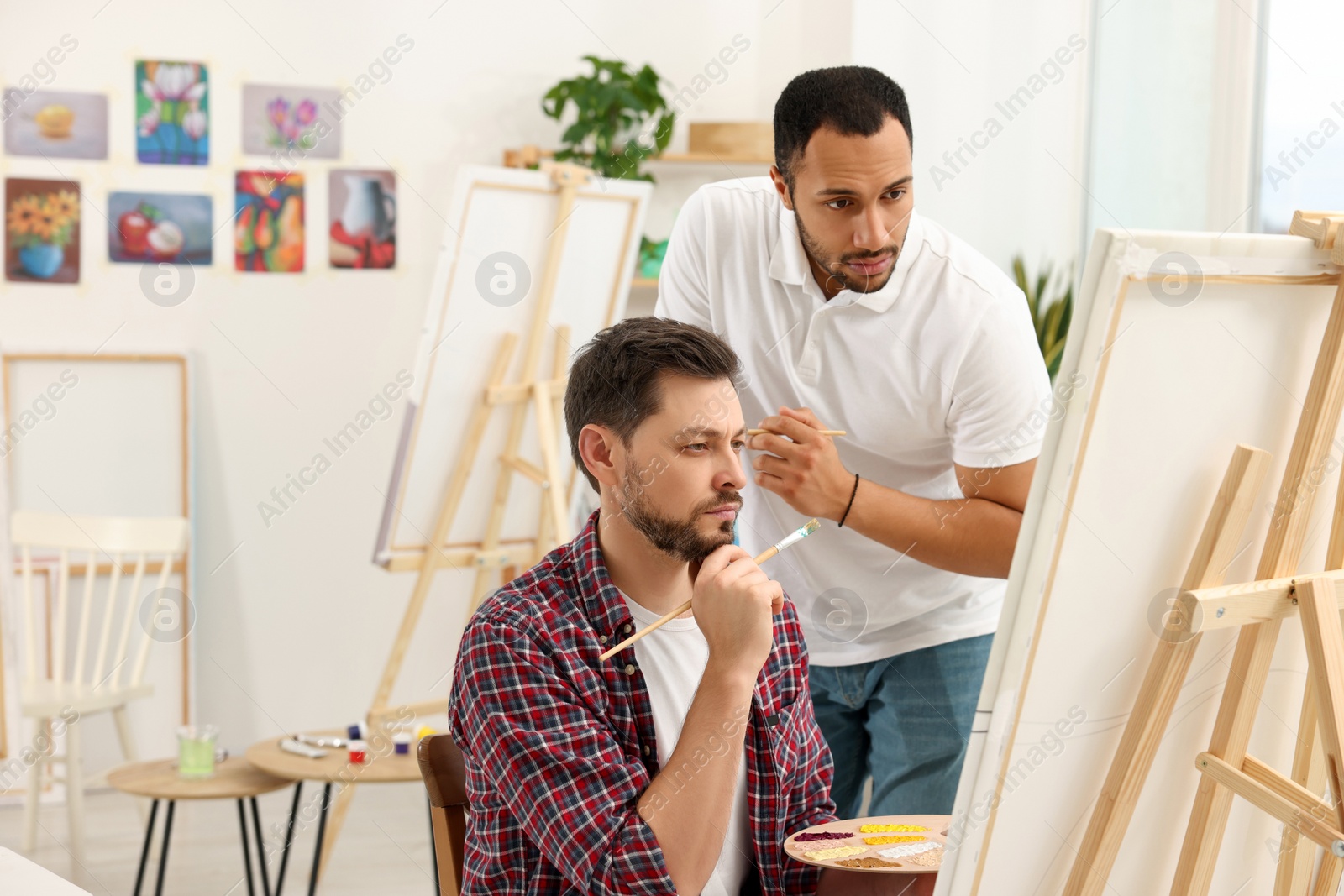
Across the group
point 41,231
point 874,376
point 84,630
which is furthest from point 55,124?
point 874,376

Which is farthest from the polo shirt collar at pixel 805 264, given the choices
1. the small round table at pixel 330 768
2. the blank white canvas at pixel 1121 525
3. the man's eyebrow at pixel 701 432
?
the small round table at pixel 330 768

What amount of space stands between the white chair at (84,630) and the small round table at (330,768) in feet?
2.71

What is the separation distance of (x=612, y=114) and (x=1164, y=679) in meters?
3.19

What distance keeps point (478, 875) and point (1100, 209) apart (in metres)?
2.63

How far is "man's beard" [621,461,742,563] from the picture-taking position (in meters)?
1.40

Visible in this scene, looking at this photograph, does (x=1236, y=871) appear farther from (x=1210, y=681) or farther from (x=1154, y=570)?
(x=1154, y=570)

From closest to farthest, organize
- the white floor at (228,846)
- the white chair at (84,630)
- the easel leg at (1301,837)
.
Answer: the easel leg at (1301,837)
the white floor at (228,846)
the white chair at (84,630)

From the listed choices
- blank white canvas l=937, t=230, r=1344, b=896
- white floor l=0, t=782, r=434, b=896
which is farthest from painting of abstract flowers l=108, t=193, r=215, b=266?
blank white canvas l=937, t=230, r=1344, b=896

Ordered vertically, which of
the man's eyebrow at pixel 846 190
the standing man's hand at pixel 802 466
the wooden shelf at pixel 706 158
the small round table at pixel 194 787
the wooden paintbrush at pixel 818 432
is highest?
the wooden shelf at pixel 706 158

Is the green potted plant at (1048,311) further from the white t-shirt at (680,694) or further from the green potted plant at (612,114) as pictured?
the white t-shirt at (680,694)

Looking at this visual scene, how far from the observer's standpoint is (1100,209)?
3330mm

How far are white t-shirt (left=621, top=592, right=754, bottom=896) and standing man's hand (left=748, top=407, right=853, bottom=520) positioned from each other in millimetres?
246

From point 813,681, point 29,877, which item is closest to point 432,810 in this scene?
point 29,877

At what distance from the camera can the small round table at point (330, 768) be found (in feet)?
8.21
